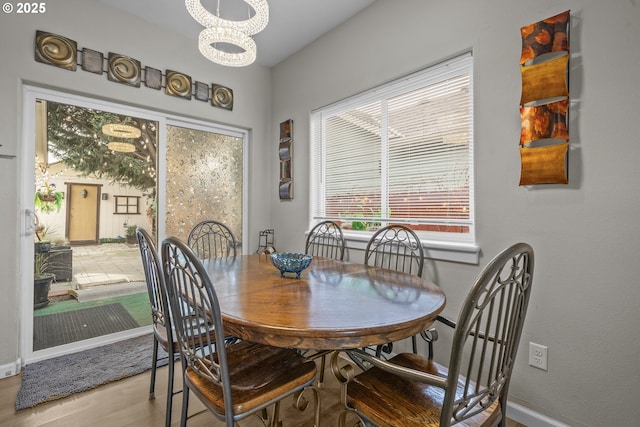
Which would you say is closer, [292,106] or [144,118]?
[144,118]

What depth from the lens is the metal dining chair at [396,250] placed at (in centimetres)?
210

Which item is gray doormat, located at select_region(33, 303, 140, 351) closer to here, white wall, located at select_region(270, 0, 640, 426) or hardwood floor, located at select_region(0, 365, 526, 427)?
hardwood floor, located at select_region(0, 365, 526, 427)

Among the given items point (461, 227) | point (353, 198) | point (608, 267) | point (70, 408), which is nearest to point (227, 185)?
point (353, 198)

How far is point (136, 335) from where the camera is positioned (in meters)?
2.71

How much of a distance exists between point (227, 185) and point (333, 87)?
1571 millimetres

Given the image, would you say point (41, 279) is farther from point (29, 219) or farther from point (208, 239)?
Result: point (208, 239)

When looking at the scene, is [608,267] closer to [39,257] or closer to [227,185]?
[227,185]

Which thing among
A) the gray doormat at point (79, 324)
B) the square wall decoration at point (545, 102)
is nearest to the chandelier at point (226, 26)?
the square wall decoration at point (545, 102)

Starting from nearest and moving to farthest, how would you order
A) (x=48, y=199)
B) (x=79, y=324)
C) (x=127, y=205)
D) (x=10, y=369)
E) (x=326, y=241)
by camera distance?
(x=10, y=369)
(x=48, y=199)
(x=79, y=324)
(x=127, y=205)
(x=326, y=241)

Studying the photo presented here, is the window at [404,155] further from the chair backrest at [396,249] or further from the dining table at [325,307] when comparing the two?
the dining table at [325,307]

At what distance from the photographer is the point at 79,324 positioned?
2.48 meters

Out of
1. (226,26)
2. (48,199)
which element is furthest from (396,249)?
(48,199)

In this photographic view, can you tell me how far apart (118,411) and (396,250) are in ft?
6.48

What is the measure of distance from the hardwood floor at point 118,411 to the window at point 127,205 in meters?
1.36
